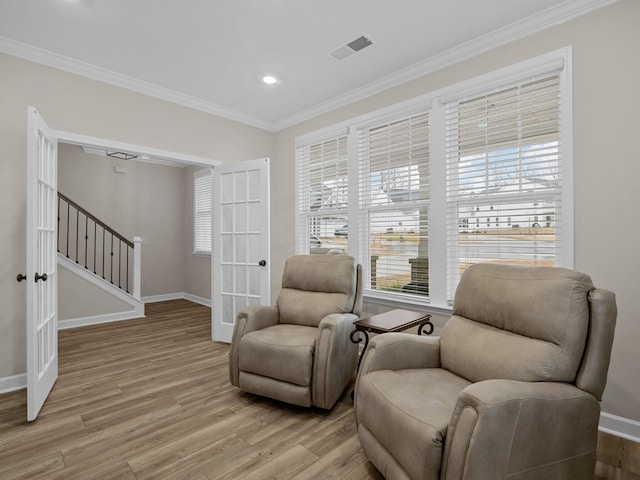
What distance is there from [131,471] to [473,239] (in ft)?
8.96

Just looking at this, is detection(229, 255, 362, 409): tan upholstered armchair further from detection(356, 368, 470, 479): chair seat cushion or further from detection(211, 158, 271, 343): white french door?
detection(211, 158, 271, 343): white french door

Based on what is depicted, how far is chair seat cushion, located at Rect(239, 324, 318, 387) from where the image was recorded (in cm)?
226

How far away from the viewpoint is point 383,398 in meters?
1.56

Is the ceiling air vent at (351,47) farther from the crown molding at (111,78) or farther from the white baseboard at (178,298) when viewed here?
the white baseboard at (178,298)

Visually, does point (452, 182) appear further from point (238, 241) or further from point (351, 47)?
point (238, 241)

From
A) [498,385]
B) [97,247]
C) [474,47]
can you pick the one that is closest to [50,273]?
[498,385]

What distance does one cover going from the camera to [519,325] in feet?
5.52

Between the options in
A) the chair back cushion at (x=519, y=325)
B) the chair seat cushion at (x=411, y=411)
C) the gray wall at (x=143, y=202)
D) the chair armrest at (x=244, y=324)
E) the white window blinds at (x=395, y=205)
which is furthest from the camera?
the gray wall at (x=143, y=202)

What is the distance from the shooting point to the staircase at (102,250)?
16.5ft

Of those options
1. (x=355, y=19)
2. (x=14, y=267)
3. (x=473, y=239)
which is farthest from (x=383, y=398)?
(x=14, y=267)

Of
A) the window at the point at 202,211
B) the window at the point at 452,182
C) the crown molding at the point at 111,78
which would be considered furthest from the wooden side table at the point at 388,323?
the window at the point at 202,211

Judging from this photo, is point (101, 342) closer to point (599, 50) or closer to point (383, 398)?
point (383, 398)

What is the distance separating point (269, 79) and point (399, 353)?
9.11 feet

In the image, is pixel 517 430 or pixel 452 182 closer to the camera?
pixel 517 430
